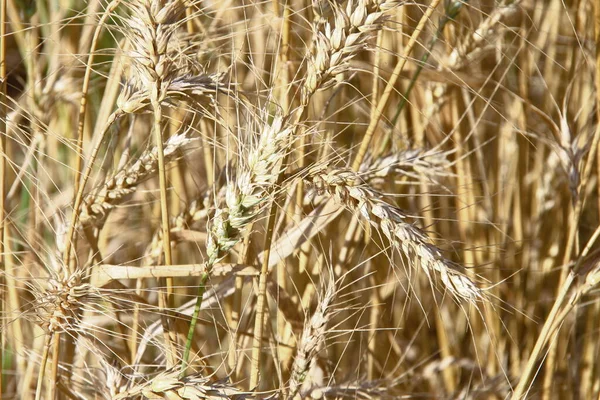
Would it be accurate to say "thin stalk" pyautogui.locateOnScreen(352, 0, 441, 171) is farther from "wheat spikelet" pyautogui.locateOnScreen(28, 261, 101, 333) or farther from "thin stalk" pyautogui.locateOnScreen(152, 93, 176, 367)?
"wheat spikelet" pyautogui.locateOnScreen(28, 261, 101, 333)

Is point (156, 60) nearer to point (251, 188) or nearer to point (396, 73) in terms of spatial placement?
point (251, 188)

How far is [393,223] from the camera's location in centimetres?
66

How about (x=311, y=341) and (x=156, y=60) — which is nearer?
(x=156, y=60)

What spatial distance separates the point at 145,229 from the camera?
134 centimetres

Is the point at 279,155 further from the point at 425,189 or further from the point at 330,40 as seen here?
the point at 425,189

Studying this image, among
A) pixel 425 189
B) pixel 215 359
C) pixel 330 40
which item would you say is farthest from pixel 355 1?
pixel 215 359

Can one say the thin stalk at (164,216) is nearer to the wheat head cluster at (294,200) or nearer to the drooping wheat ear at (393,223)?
the wheat head cluster at (294,200)

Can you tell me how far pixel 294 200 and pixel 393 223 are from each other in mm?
302

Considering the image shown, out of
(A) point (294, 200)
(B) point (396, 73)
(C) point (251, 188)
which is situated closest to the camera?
(C) point (251, 188)

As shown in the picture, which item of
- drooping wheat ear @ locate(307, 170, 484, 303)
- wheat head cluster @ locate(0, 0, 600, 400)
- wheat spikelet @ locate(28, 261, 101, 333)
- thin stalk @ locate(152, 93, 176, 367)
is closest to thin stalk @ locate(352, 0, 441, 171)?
wheat head cluster @ locate(0, 0, 600, 400)

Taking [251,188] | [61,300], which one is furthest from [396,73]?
[61,300]

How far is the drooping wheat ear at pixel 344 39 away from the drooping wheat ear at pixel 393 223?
0.09 m

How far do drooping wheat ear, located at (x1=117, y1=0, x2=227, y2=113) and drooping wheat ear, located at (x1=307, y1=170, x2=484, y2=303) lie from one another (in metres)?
0.17

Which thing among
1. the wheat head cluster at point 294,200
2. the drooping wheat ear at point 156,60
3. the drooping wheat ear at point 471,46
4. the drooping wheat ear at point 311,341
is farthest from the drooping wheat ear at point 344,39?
the drooping wheat ear at point 471,46
